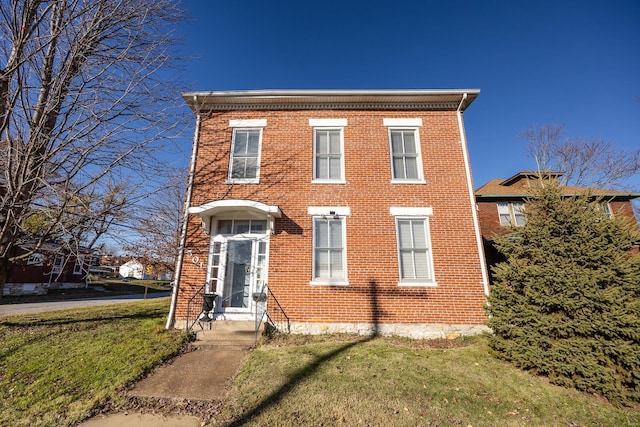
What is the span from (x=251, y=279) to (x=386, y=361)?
4.23 m

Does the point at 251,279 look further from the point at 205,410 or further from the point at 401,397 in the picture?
the point at 401,397

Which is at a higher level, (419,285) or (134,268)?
(134,268)

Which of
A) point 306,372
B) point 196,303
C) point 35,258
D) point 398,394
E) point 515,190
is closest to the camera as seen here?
point 398,394

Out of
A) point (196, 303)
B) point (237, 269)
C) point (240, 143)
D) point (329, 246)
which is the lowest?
point (196, 303)

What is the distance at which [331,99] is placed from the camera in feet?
30.2

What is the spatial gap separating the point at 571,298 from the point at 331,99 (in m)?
7.87

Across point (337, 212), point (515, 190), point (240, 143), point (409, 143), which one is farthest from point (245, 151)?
point (515, 190)

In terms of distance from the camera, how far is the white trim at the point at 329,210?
8273 mm

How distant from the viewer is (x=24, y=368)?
5.06 meters

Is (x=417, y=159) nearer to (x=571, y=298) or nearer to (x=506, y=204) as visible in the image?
(x=571, y=298)

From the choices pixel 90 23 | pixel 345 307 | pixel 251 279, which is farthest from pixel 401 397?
pixel 90 23

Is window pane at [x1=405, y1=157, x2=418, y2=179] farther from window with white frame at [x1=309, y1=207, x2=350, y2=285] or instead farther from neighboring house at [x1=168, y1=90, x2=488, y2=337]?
window with white frame at [x1=309, y1=207, x2=350, y2=285]

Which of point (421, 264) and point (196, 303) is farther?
point (421, 264)

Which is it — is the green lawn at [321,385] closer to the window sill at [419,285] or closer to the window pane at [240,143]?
the window sill at [419,285]
